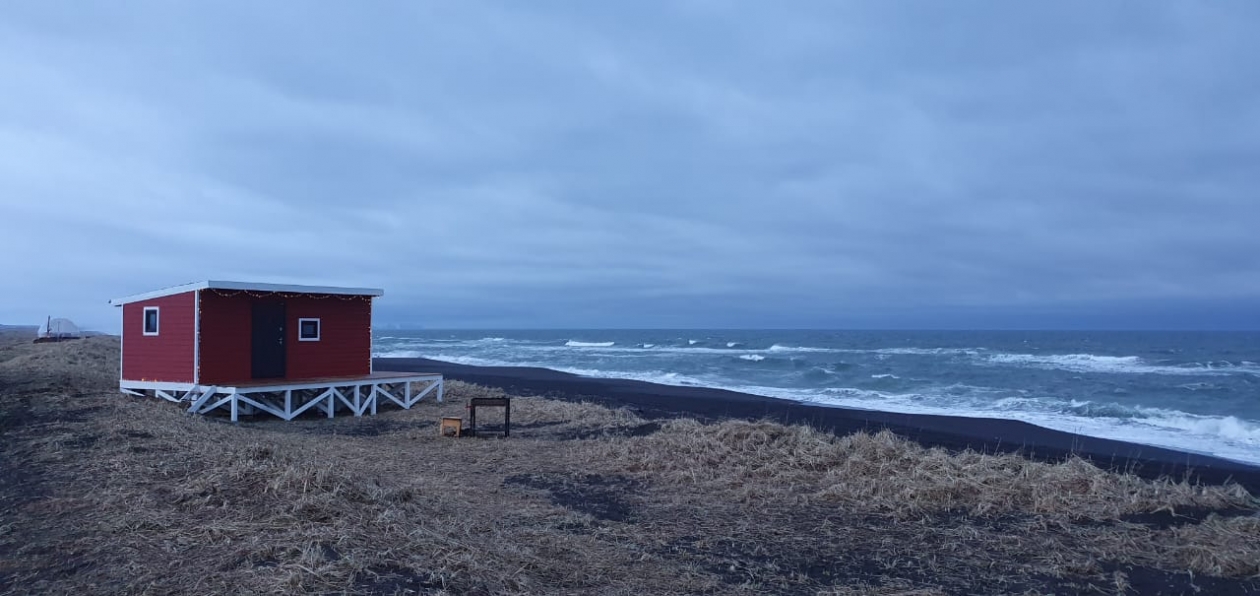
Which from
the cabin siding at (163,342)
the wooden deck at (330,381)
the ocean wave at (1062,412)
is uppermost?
the cabin siding at (163,342)

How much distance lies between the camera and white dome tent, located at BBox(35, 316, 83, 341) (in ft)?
158

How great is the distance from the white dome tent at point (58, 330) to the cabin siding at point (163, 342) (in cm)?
3591

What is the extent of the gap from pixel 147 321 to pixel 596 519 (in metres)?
14.5

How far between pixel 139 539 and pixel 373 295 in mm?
14425

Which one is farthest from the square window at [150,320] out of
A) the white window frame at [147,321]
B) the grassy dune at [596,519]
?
the grassy dune at [596,519]

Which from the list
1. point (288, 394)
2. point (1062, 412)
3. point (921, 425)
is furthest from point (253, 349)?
point (1062, 412)

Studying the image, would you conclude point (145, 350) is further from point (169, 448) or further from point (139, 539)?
point (139, 539)

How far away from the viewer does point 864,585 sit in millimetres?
6242

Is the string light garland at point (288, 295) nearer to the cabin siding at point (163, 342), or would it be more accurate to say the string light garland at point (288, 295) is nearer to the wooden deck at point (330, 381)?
the cabin siding at point (163, 342)

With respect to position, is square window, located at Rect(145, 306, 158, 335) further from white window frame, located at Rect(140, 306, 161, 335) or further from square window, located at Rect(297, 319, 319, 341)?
square window, located at Rect(297, 319, 319, 341)

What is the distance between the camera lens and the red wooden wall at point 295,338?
1688 cm

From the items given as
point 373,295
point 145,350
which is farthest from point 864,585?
point 145,350

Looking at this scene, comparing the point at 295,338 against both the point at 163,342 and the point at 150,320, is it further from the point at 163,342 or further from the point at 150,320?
the point at 150,320

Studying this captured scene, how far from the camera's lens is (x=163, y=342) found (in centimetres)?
1762
